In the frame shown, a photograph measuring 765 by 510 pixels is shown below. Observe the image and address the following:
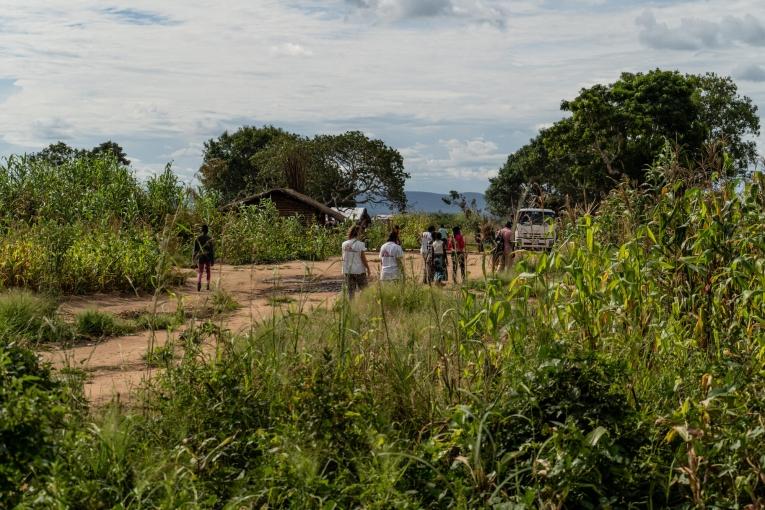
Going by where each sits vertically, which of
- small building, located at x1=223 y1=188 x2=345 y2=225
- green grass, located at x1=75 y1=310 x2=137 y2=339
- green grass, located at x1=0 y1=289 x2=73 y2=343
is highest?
small building, located at x1=223 y1=188 x2=345 y2=225

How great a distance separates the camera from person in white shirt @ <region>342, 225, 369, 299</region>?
1147 cm

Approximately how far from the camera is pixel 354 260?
11.7 meters

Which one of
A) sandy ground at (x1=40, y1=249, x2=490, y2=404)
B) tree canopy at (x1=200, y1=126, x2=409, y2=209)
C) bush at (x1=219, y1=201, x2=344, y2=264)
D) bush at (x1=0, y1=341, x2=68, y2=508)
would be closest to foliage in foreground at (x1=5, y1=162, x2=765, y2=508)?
bush at (x1=0, y1=341, x2=68, y2=508)

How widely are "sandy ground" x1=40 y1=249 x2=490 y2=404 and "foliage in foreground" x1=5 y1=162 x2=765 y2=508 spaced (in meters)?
0.62

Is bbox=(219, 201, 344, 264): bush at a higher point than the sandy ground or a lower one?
higher

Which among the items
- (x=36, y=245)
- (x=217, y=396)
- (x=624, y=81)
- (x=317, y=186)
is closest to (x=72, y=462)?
(x=217, y=396)

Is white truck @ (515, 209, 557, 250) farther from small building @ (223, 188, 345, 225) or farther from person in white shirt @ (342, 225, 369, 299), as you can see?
small building @ (223, 188, 345, 225)

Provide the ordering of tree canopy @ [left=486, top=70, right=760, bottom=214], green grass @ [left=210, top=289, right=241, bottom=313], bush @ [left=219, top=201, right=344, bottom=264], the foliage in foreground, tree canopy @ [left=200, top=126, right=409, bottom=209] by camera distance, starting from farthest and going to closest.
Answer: tree canopy @ [left=200, top=126, right=409, bottom=209]
tree canopy @ [left=486, top=70, right=760, bottom=214]
bush @ [left=219, top=201, right=344, bottom=264]
green grass @ [left=210, top=289, right=241, bottom=313]
the foliage in foreground

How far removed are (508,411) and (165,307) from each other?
10.8 metres

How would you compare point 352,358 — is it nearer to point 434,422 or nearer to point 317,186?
point 434,422

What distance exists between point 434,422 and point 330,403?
0.55 m

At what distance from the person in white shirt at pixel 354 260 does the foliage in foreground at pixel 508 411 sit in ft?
18.2

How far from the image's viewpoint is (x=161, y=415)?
16.4 ft

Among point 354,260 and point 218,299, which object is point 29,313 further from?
point 218,299
